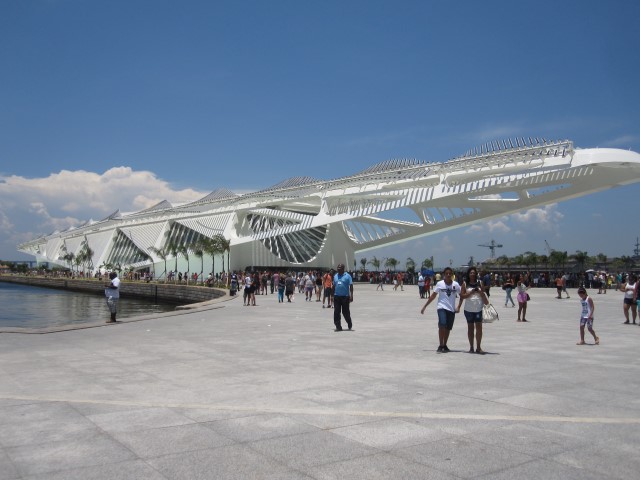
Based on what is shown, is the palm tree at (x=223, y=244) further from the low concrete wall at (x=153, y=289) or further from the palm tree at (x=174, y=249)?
the palm tree at (x=174, y=249)

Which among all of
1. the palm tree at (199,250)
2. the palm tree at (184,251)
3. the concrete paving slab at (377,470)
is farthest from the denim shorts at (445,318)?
the palm tree at (184,251)

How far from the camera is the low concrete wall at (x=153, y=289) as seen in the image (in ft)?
120

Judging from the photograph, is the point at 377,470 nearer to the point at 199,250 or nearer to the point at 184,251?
the point at 199,250

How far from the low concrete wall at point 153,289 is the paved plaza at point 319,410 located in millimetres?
23560

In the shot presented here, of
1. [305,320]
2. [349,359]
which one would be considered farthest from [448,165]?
[349,359]

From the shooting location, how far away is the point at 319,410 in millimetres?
5293

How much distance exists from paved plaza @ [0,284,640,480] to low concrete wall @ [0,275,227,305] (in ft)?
77.3

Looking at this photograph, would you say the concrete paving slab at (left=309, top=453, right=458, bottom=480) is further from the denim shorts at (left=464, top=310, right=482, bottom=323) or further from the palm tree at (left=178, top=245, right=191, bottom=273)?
the palm tree at (left=178, top=245, right=191, bottom=273)

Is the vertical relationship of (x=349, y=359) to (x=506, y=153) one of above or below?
below

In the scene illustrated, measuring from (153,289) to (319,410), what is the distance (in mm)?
41733

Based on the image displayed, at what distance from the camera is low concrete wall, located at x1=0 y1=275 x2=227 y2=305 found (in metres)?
36.7

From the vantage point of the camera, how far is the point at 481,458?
4016mm

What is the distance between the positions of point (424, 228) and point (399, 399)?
4123 centimetres

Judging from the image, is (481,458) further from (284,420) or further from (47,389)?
(47,389)
